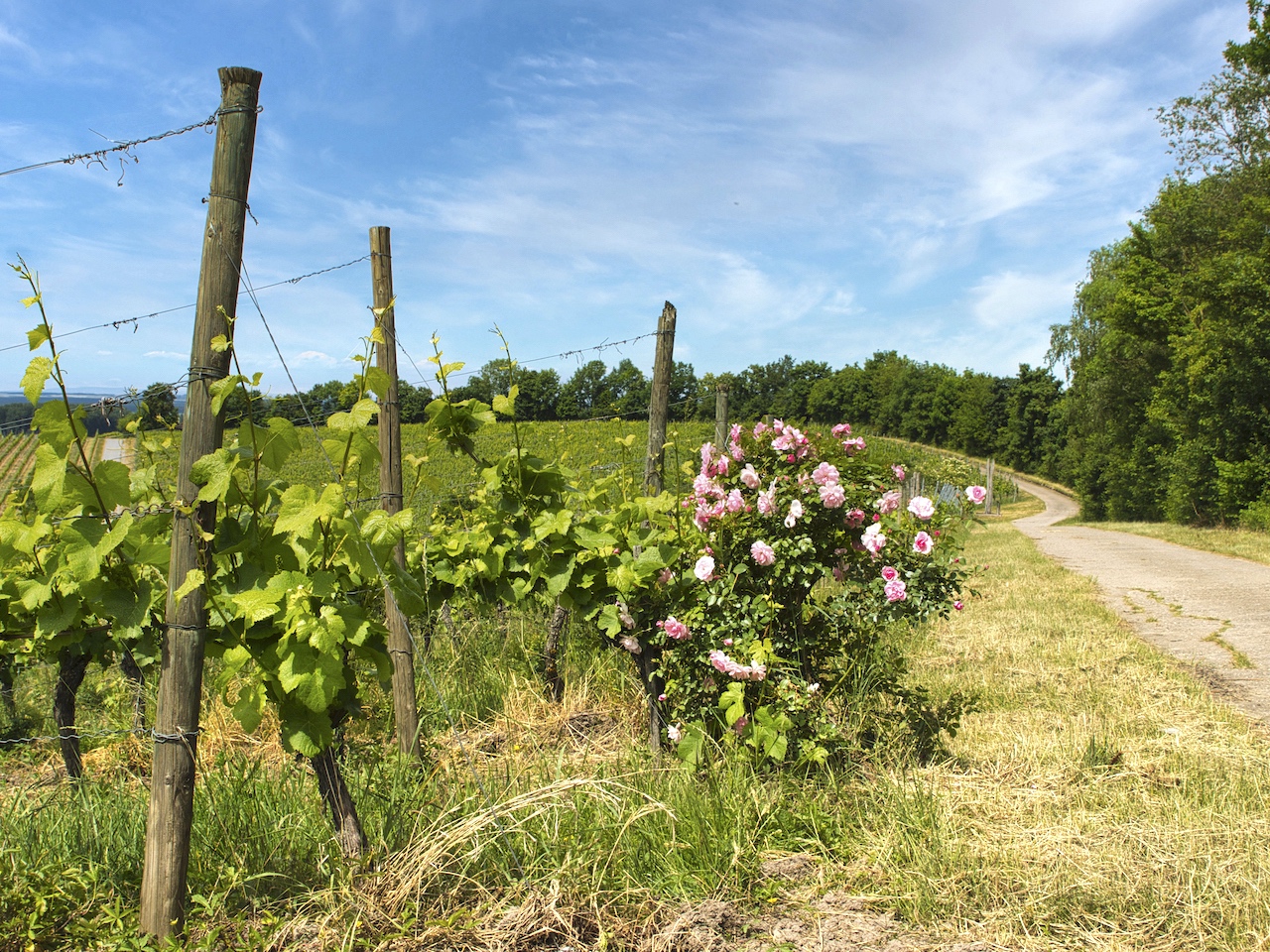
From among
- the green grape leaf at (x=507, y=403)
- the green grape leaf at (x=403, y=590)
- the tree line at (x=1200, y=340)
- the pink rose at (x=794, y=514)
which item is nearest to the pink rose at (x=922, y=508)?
the pink rose at (x=794, y=514)

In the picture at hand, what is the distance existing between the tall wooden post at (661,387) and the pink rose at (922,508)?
154 centimetres

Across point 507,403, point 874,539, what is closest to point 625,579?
point 507,403

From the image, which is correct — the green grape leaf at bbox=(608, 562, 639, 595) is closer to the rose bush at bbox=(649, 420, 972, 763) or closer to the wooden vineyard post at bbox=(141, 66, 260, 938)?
the rose bush at bbox=(649, 420, 972, 763)

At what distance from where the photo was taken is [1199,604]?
6945 mm

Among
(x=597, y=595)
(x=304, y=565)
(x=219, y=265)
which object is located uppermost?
(x=219, y=265)

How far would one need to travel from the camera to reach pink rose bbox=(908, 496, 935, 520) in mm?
2861

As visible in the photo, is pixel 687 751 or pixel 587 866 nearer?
pixel 587 866

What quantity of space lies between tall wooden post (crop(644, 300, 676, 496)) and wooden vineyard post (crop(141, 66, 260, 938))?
8.25ft

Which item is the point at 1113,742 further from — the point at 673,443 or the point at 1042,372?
the point at 1042,372

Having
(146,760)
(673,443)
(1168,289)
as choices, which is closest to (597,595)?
(673,443)

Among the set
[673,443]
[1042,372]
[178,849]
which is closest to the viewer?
[178,849]

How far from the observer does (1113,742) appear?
3.36 metres

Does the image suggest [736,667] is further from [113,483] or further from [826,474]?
[113,483]

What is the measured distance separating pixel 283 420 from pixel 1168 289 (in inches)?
972
